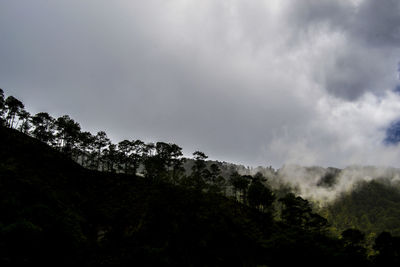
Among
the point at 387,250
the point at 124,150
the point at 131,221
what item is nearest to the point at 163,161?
the point at 124,150

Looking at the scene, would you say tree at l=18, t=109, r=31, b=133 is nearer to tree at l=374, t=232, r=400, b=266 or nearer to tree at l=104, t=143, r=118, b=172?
tree at l=104, t=143, r=118, b=172

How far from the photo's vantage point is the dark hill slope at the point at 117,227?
11836 mm

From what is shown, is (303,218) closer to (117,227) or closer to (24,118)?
(117,227)

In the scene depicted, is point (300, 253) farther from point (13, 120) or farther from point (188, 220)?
point (13, 120)

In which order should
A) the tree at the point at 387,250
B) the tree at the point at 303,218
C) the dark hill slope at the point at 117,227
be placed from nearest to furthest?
the dark hill slope at the point at 117,227
the tree at the point at 387,250
the tree at the point at 303,218

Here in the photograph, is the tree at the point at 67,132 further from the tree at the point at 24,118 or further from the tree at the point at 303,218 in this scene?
the tree at the point at 303,218

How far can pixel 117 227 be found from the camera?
2948 cm

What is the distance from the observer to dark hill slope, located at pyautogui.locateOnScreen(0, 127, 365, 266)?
11.8 meters

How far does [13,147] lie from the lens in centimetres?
4266

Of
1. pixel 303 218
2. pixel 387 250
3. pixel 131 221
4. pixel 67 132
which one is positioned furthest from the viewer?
pixel 67 132

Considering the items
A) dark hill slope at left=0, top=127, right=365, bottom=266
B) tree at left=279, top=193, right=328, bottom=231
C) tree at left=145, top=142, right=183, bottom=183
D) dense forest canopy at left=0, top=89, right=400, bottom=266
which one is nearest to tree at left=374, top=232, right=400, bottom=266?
dense forest canopy at left=0, top=89, right=400, bottom=266

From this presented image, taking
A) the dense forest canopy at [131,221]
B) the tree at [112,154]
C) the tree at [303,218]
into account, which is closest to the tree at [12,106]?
the dense forest canopy at [131,221]

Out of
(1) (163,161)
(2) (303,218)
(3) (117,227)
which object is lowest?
(3) (117,227)

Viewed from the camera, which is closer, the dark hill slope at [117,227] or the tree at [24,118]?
the dark hill slope at [117,227]
